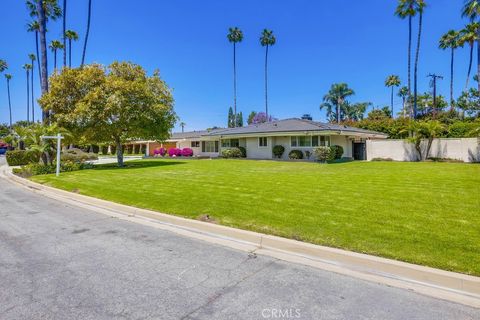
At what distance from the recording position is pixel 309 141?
25.8m

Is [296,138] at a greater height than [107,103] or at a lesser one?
lesser

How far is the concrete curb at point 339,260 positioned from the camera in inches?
139

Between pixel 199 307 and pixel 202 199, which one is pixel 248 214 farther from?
pixel 199 307

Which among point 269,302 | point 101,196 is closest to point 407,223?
point 269,302

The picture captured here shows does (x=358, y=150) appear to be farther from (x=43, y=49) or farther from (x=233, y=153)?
(x=43, y=49)

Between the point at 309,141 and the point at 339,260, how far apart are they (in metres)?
22.1

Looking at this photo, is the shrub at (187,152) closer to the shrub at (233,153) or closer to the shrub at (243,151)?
the shrub at (233,153)

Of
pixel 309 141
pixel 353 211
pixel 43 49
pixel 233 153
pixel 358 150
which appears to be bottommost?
pixel 353 211

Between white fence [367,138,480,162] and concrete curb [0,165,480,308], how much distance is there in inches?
895

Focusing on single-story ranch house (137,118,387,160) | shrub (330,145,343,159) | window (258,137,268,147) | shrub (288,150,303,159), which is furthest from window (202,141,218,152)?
shrub (330,145,343,159)

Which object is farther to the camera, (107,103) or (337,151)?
(337,151)

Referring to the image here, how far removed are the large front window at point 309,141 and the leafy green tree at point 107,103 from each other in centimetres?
1160
